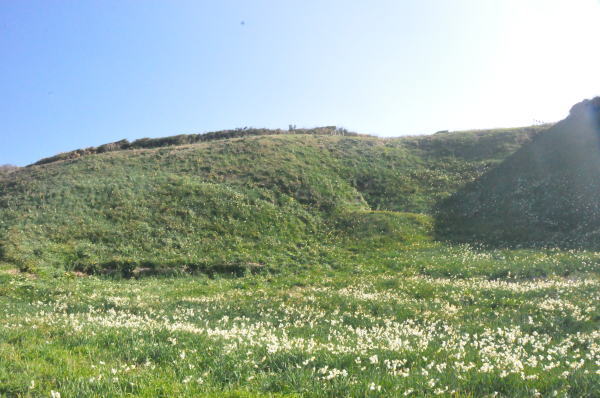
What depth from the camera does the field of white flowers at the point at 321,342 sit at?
5594 mm

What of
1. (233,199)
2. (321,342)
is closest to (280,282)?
(321,342)

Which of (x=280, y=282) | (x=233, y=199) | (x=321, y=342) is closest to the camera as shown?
(x=321, y=342)

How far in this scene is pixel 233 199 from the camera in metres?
38.2

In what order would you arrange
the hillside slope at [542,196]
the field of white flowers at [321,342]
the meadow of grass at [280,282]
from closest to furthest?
the field of white flowers at [321,342] < the meadow of grass at [280,282] < the hillside slope at [542,196]

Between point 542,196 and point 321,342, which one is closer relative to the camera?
point 321,342

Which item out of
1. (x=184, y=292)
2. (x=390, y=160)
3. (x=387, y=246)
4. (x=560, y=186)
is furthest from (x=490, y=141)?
(x=184, y=292)

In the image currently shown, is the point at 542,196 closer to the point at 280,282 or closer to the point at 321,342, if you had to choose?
the point at 280,282

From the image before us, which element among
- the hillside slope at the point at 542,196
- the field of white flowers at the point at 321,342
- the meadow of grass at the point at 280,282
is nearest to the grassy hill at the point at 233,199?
the meadow of grass at the point at 280,282

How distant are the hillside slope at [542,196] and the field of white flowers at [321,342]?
441 inches

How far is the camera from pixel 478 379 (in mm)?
5684

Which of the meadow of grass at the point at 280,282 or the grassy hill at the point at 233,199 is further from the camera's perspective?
the grassy hill at the point at 233,199

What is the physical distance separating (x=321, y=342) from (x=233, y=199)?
1194 inches

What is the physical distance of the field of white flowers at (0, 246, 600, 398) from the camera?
5594mm

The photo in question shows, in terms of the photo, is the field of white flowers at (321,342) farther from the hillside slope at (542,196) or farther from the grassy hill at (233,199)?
the hillside slope at (542,196)
